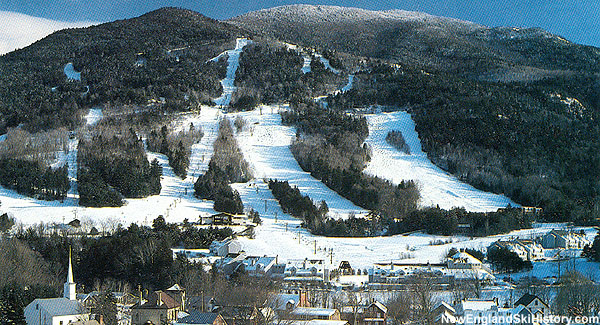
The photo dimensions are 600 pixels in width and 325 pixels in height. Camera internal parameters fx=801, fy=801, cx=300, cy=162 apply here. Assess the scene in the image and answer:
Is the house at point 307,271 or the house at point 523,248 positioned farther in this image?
the house at point 523,248

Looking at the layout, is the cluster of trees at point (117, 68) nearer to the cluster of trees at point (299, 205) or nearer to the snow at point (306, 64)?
the snow at point (306, 64)

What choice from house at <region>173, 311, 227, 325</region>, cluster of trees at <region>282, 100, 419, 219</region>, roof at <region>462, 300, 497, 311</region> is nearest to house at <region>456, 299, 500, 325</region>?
roof at <region>462, 300, 497, 311</region>

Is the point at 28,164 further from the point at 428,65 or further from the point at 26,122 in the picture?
the point at 428,65

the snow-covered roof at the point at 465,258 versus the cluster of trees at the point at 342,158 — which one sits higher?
the cluster of trees at the point at 342,158

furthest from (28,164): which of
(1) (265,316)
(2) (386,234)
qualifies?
(1) (265,316)

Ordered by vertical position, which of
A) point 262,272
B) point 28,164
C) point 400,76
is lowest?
point 262,272

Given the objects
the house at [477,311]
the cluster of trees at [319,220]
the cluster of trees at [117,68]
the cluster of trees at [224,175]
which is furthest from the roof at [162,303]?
the cluster of trees at [117,68]

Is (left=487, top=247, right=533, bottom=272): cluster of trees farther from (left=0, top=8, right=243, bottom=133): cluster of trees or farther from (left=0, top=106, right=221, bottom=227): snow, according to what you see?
(left=0, top=8, right=243, bottom=133): cluster of trees
